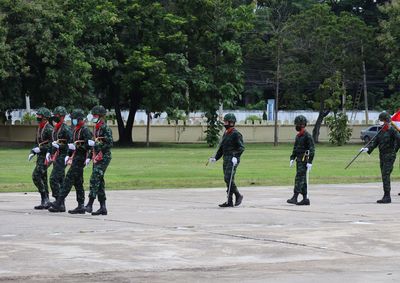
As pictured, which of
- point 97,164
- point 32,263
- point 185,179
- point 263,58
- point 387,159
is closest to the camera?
point 32,263

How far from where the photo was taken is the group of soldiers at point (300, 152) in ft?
64.6

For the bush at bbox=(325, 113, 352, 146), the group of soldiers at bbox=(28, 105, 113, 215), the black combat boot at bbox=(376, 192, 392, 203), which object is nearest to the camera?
the group of soldiers at bbox=(28, 105, 113, 215)

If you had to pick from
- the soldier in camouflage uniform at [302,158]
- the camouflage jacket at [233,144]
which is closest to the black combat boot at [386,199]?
the soldier in camouflage uniform at [302,158]

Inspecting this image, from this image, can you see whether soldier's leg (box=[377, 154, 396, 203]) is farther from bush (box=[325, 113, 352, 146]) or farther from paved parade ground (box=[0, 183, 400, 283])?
bush (box=[325, 113, 352, 146])

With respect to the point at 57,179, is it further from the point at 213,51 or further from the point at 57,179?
the point at 213,51

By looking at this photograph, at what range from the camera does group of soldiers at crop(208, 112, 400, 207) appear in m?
19.7

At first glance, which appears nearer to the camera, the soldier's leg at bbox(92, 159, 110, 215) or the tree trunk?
the soldier's leg at bbox(92, 159, 110, 215)

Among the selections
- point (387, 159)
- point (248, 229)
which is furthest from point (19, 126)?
point (248, 229)

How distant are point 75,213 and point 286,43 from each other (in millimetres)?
54018

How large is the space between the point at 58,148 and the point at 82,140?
81 cm

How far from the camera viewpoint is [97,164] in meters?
17.4

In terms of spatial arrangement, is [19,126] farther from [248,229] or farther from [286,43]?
[248,229]

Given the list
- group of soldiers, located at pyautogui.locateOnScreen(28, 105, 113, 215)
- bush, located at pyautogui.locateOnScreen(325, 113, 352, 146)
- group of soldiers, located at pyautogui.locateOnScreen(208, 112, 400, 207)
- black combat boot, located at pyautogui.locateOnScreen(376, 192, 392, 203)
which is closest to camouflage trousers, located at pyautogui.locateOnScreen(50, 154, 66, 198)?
group of soldiers, located at pyautogui.locateOnScreen(28, 105, 113, 215)

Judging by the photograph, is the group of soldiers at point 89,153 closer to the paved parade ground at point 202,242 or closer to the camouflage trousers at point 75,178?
the camouflage trousers at point 75,178
